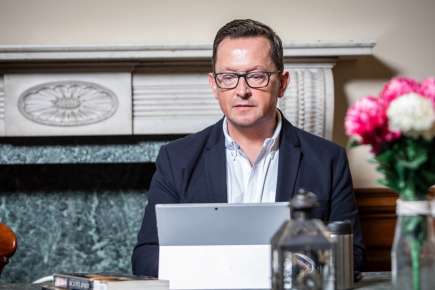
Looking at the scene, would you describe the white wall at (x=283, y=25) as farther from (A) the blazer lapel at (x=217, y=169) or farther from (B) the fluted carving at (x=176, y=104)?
(A) the blazer lapel at (x=217, y=169)

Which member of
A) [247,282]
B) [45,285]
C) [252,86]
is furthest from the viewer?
[252,86]

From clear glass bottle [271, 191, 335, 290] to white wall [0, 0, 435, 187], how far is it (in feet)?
6.85

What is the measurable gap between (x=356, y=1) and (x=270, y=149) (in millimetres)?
1325

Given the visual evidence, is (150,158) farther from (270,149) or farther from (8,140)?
(270,149)

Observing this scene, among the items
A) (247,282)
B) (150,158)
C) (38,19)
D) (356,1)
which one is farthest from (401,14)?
(247,282)

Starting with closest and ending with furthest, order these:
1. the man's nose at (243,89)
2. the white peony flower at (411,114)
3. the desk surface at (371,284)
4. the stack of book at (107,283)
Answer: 1. the white peony flower at (411,114)
2. the stack of book at (107,283)
3. the desk surface at (371,284)
4. the man's nose at (243,89)

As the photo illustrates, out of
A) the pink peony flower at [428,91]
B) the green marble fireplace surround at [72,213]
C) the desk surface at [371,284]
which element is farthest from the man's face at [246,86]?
the green marble fireplace surround at [72,213]

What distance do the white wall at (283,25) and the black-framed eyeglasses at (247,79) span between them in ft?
3.30

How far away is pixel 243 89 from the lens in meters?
2.69

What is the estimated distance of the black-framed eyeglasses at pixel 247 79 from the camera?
2.70m

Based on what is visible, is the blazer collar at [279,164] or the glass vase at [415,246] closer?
the glass vase at [415,246]

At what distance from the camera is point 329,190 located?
281cm

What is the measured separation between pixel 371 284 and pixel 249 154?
33.1 inches

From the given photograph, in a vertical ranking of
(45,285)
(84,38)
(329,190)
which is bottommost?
(45,285)
